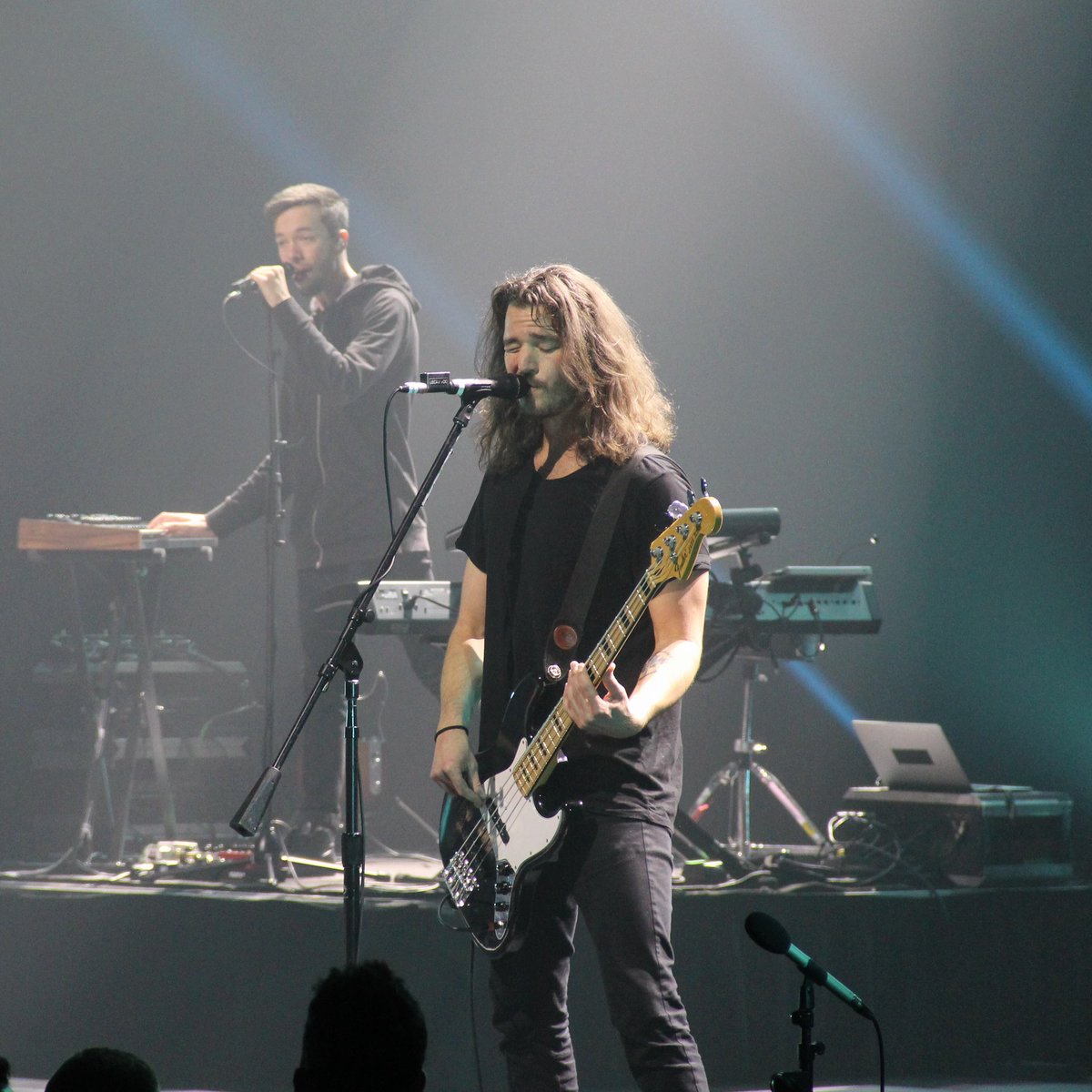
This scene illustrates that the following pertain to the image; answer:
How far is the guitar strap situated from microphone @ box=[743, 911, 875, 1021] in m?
0.81

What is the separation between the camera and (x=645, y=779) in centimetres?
285

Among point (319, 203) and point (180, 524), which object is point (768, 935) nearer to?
point (180, 524)

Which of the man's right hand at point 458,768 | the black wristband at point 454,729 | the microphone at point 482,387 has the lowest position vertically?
the man's right hand at point 458,768

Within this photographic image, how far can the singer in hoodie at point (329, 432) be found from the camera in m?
5.76

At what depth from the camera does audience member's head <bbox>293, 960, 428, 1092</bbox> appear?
1343 millimetres

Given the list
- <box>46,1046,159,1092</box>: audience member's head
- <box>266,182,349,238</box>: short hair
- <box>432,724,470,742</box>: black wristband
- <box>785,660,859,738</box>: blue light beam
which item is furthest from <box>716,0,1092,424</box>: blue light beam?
<box>46,1046,159,1092</box>: audience member's head

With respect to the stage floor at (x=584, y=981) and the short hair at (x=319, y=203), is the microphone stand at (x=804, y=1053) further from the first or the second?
the short hair at (x=319, y=203)

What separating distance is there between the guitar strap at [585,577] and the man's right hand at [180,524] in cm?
332

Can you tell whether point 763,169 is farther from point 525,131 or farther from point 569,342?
point 569,342

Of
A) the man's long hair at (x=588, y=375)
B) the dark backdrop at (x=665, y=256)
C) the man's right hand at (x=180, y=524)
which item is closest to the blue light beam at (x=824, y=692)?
the dark backdrop at (x=665, y=256)

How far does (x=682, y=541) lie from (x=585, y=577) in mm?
285

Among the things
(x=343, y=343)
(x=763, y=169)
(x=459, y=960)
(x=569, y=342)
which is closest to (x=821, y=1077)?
(x=459, y=960)

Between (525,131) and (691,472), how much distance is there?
5.80 feet

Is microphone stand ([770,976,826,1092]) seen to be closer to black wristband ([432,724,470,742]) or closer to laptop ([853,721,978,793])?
black wristband ([432,724,470,742])
